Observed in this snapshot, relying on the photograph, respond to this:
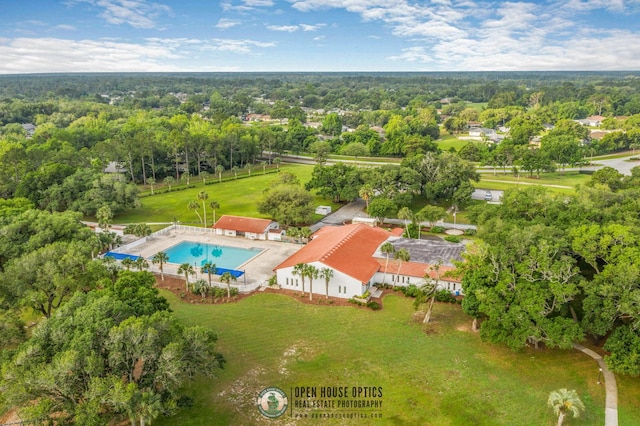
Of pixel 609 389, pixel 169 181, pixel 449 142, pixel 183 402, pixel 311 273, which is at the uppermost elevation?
pixel 449 142

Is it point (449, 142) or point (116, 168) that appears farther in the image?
point (449, 142)

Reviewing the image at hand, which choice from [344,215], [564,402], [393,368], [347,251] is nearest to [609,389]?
[564,402]

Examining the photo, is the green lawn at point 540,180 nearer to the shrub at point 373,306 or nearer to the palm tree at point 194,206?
the palm tree at point 194,206

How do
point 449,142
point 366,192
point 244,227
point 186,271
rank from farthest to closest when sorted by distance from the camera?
point 449,142, point 366,192, point 244,227, point 186,271

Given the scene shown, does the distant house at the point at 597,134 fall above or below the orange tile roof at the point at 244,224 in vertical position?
above

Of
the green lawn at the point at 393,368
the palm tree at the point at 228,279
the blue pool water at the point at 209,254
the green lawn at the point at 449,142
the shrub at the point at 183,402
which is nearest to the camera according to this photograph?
the shrub at the point at 183,402

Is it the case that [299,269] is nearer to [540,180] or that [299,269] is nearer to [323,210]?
[323,210]

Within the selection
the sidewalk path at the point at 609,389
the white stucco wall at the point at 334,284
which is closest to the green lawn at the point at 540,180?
the white stucco wall at the point at 334,284
